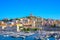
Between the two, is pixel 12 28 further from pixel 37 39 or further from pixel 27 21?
pixel 37 39

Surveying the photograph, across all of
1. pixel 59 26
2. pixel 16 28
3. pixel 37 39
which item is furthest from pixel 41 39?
pixel 59 26

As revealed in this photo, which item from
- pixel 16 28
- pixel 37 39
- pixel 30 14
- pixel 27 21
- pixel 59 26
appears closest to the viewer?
pixel 37 39

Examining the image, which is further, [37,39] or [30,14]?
[30,14]

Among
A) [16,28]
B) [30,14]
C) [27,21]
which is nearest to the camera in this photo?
[16,28]

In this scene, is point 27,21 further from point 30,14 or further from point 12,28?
point 12,28

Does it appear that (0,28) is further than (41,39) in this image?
Yes

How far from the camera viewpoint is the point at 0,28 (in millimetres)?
27328

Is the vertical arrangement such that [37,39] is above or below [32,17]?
below

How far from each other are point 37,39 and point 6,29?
1291cm

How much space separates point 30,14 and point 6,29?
12.2m

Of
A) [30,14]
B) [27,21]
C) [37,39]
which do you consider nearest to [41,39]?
[37,39]

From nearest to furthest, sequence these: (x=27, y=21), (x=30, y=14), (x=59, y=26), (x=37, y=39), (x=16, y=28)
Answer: (x=37, y=39), (x=16, y=28), (x=59, y=26), (x=27, y=21), (x=30, y=14)

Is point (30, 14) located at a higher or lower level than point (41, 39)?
higher

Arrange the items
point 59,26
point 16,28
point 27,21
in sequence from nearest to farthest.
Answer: point 16,28, point 59,26, point 27,21
